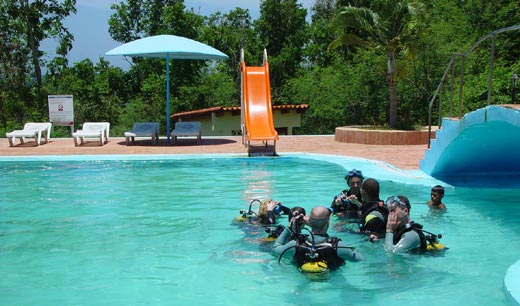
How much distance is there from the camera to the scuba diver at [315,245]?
Result: 5.67 meters

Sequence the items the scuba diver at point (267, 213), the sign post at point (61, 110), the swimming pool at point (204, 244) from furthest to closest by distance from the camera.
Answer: the sign post at point (61, 110)
the scuba diver at point (267, 213)
the swimming pool at point (204, 244)

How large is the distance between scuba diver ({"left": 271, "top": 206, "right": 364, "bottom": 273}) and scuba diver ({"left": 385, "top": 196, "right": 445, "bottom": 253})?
76 cm

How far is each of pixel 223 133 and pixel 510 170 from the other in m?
16.0

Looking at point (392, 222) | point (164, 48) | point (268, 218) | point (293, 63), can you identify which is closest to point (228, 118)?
point (293, 63)

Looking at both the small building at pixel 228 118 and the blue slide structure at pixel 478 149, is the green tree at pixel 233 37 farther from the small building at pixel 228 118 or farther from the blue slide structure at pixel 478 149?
the blue slide structure at pixel 478 149

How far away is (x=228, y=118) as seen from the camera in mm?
26719

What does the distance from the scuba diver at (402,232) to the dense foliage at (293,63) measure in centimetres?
1250

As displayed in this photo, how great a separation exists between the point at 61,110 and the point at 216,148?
6.36 m

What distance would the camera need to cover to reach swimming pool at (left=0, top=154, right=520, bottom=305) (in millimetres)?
5660

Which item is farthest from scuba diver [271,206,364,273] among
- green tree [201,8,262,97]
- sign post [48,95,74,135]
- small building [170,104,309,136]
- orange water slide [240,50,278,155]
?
green tree [201,8,262,97]

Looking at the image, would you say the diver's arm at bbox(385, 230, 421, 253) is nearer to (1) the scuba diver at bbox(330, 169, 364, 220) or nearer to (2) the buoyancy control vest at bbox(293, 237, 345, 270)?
(2) the buoyancy control vest at bbox(293, 237, 345, 270)

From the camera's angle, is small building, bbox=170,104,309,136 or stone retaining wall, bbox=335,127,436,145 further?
small building, bbox=170,104,309,136

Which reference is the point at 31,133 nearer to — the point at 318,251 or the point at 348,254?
the point at 348,254

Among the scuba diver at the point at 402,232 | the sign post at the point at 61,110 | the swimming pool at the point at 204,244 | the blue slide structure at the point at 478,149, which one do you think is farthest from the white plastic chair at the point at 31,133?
the scuba diver at the point at 402,232
